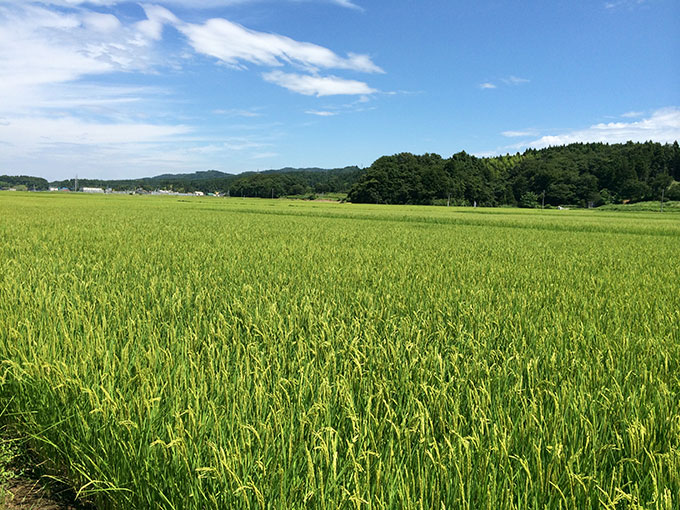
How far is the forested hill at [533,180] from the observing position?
332 ft

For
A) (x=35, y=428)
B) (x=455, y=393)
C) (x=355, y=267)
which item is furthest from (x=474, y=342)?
(x=355, y=267)

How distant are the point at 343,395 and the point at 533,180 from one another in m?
125

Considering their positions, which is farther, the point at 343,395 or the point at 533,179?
the point at 533,179

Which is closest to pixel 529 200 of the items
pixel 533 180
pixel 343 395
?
pixel 533 180

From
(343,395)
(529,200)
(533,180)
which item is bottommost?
(343,395)

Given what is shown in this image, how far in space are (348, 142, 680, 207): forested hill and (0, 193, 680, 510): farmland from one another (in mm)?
96381

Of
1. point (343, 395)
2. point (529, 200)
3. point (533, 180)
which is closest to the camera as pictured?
point (343, 395)

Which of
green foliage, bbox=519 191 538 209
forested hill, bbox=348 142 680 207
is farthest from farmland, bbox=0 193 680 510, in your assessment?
green foliage, bbox=519 191 538 209

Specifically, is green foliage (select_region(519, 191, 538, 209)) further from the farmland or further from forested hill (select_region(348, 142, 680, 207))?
the farmland

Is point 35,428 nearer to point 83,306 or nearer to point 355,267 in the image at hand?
point 83,306

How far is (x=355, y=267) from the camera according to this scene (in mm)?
6273

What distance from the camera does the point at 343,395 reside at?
6.18ft

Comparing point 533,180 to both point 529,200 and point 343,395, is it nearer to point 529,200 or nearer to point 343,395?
point 529,200

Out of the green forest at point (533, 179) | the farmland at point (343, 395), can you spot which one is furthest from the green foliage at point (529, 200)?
the farmland at point (343, 395)
